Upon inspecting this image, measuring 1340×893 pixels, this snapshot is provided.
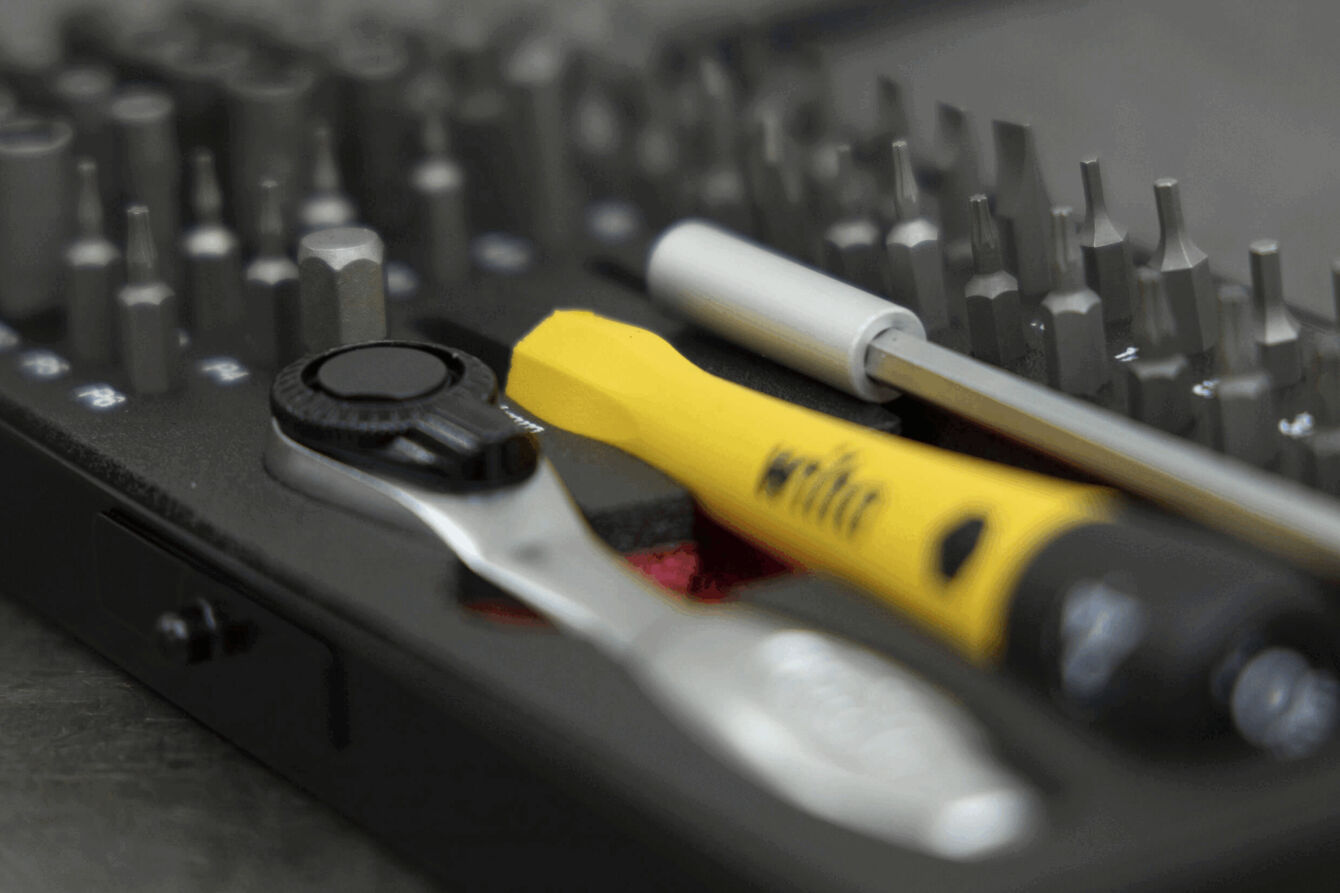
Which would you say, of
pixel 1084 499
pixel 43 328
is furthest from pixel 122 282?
pixel 1084 499

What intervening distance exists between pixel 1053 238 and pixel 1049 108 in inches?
18.7

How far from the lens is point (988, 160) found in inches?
49.3

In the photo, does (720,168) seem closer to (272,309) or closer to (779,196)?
(779,196)

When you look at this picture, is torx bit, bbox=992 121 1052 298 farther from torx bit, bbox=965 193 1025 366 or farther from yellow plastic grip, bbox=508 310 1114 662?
yellow plastic grip, bbox=508 310 1114 662

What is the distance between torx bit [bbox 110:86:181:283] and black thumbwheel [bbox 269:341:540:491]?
0.71ft

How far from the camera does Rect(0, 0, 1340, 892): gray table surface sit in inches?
23.5

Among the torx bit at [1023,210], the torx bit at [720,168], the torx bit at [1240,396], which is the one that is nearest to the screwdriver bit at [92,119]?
the torx bit at [720,168]

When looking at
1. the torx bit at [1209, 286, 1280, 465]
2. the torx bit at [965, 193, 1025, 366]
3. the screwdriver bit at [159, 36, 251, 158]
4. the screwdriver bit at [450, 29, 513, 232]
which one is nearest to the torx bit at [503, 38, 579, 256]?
the screwdriver bit at [450, 29, 513, 232]

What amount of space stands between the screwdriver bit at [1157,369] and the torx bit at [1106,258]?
78 mm

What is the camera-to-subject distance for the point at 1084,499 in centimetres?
52

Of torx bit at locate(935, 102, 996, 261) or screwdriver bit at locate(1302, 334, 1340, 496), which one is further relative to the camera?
torx bit at locate(935, 102, 996, 261)

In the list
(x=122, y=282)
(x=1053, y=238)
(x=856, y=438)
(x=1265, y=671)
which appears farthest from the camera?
(x=122, y=282)

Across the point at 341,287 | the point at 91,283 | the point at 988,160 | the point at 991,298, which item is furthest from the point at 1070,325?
the point at 988,160

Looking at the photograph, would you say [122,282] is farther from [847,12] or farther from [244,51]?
[847,12]
